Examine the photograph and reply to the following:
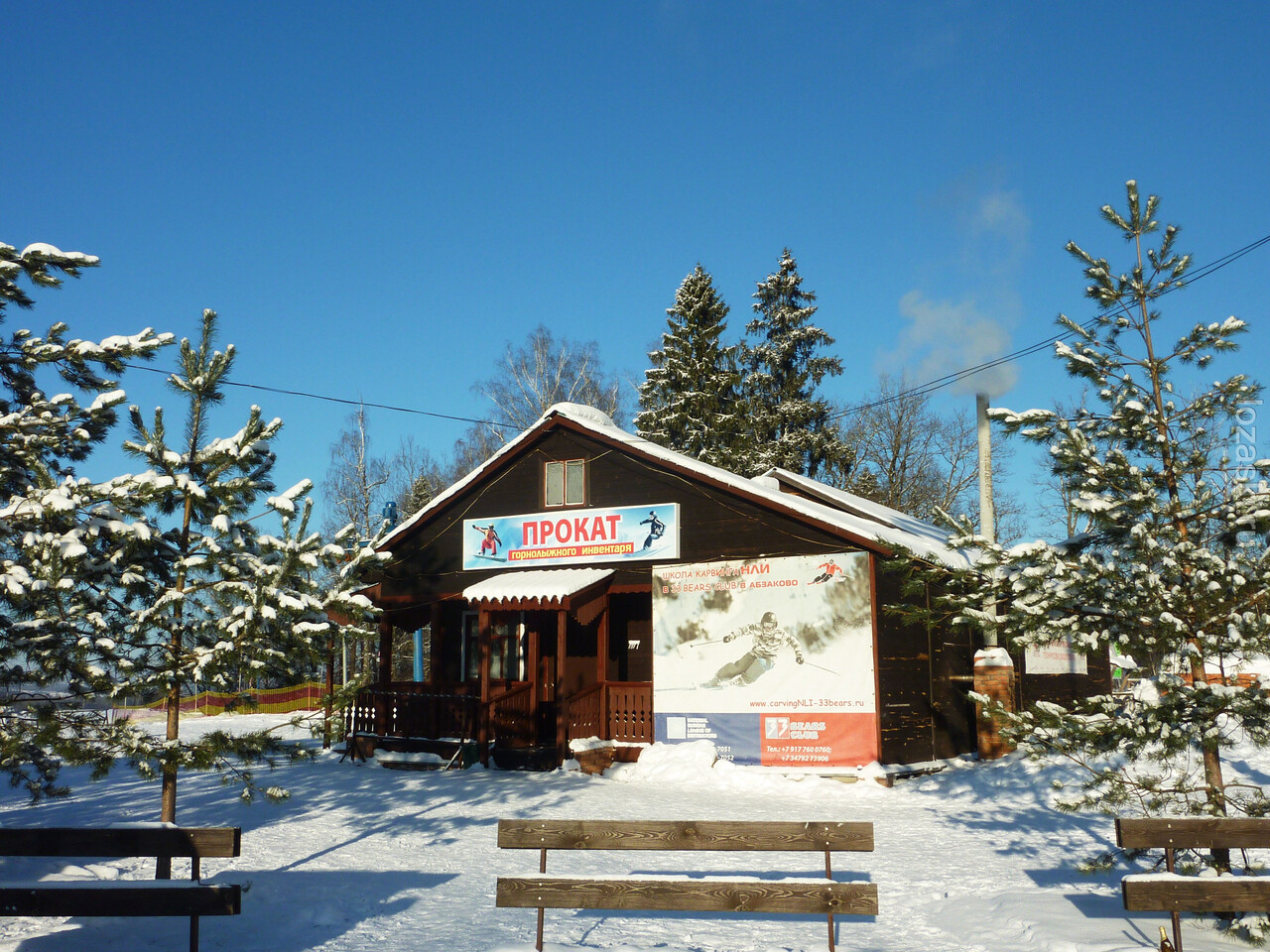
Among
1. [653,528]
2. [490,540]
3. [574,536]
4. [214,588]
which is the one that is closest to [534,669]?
[574,536]

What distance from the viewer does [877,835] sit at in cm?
1100

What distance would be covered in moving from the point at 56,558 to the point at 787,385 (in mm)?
33152

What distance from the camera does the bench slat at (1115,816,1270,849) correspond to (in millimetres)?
6434

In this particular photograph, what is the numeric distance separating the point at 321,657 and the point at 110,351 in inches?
120

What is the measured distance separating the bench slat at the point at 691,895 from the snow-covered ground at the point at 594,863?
14.1 inches

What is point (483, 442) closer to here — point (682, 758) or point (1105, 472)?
point (682, 758)

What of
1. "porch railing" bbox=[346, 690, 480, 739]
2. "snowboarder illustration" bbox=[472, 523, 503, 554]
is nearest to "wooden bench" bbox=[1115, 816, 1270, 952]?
"porch railing" bbox=[346, 690, 480, 739]

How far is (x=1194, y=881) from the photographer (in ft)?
19.3

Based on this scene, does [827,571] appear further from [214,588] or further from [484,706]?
[214,588]

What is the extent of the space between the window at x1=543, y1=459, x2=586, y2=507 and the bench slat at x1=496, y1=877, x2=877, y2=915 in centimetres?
1279

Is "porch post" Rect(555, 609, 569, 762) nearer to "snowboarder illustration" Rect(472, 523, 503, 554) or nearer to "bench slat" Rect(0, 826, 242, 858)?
"snowboarder illustration" Rect(472, 523, 503, 554)

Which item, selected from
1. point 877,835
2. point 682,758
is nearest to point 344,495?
point 682,758

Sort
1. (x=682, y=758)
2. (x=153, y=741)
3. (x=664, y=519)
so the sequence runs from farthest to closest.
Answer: (x=664, y=519) → (x=682, y=758) → (x=153, y=741)

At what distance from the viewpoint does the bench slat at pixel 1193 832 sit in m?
6.43
